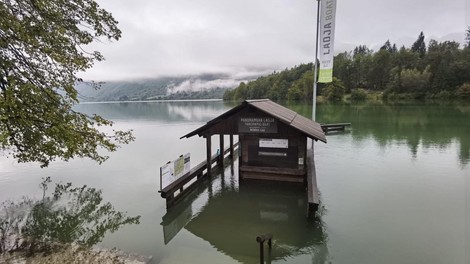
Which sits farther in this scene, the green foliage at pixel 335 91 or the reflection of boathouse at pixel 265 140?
the green foliage at pixel 335 91

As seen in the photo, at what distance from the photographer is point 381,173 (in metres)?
15.2

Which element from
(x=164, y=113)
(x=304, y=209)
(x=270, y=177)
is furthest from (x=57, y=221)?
(x=164, y=113)

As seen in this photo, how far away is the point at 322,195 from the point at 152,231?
7.19m

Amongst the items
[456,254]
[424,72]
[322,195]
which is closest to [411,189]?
[322,195]

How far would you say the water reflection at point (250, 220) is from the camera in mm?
8289

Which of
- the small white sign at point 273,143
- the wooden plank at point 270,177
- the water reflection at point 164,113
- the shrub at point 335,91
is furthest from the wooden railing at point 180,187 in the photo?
the shrub at point 335,91

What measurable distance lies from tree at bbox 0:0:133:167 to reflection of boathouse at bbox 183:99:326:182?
22.2 ft

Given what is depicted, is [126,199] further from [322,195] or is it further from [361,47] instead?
[361,47]

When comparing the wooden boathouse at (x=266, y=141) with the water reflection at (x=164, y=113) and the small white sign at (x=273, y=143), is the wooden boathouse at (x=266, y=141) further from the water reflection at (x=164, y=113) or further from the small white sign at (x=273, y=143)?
the water reflection at (x=164, y=113)

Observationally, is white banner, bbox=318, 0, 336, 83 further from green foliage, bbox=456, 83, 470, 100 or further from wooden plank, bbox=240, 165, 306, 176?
green foliage, bbox=456, 83, 470, 100

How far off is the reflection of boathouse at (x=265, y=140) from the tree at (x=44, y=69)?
22.2 ft

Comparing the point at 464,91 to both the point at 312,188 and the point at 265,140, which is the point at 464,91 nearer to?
the point at 265,140

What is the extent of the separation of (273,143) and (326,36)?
9.80 metres

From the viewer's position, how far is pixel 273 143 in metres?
13.8
